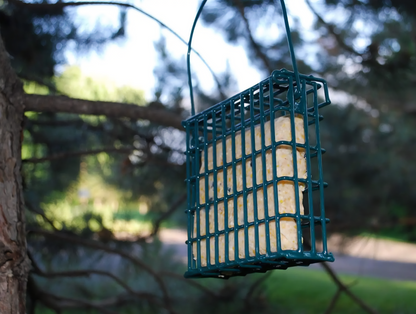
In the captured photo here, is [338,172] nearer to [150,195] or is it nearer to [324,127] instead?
[324,127]

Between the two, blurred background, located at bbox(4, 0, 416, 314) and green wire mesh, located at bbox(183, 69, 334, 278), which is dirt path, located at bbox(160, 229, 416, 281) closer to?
blurred background, located at bbox(4, 0, 416, 314)

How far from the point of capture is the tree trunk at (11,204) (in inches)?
48.6

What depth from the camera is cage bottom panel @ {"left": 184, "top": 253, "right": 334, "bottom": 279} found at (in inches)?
39.1

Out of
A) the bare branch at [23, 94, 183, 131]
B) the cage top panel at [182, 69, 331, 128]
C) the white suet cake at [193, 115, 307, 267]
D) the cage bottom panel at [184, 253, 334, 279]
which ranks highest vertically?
the bare branch at [23, 94, 183, 131]

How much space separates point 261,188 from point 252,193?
0.03 metres

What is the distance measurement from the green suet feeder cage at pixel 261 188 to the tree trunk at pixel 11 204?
417 millimetres

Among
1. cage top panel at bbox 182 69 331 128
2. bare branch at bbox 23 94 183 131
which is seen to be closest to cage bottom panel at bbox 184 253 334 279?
cage top panel at bbox 182 69 331 128

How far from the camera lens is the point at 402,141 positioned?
5.44 meters

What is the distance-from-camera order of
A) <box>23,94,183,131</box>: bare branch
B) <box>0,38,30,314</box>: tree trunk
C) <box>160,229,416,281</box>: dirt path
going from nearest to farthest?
<box>0,38,30,314</box>: tree trunk → <box>23,94,183,131</box>: bare branch → <box>160,229,416,281</box>: dirt path

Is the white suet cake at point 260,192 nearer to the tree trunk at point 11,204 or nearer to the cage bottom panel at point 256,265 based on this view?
the cage bottom panel at point 256,265

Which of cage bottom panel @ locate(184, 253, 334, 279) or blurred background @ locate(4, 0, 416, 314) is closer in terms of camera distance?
cage bottom panel @ locate(184, 253, 334, 279)

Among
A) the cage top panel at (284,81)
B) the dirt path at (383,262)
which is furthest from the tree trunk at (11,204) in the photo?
the dirt path at (383,262)

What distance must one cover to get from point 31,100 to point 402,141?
4728 mm

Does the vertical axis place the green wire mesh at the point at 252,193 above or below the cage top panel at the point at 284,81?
below
